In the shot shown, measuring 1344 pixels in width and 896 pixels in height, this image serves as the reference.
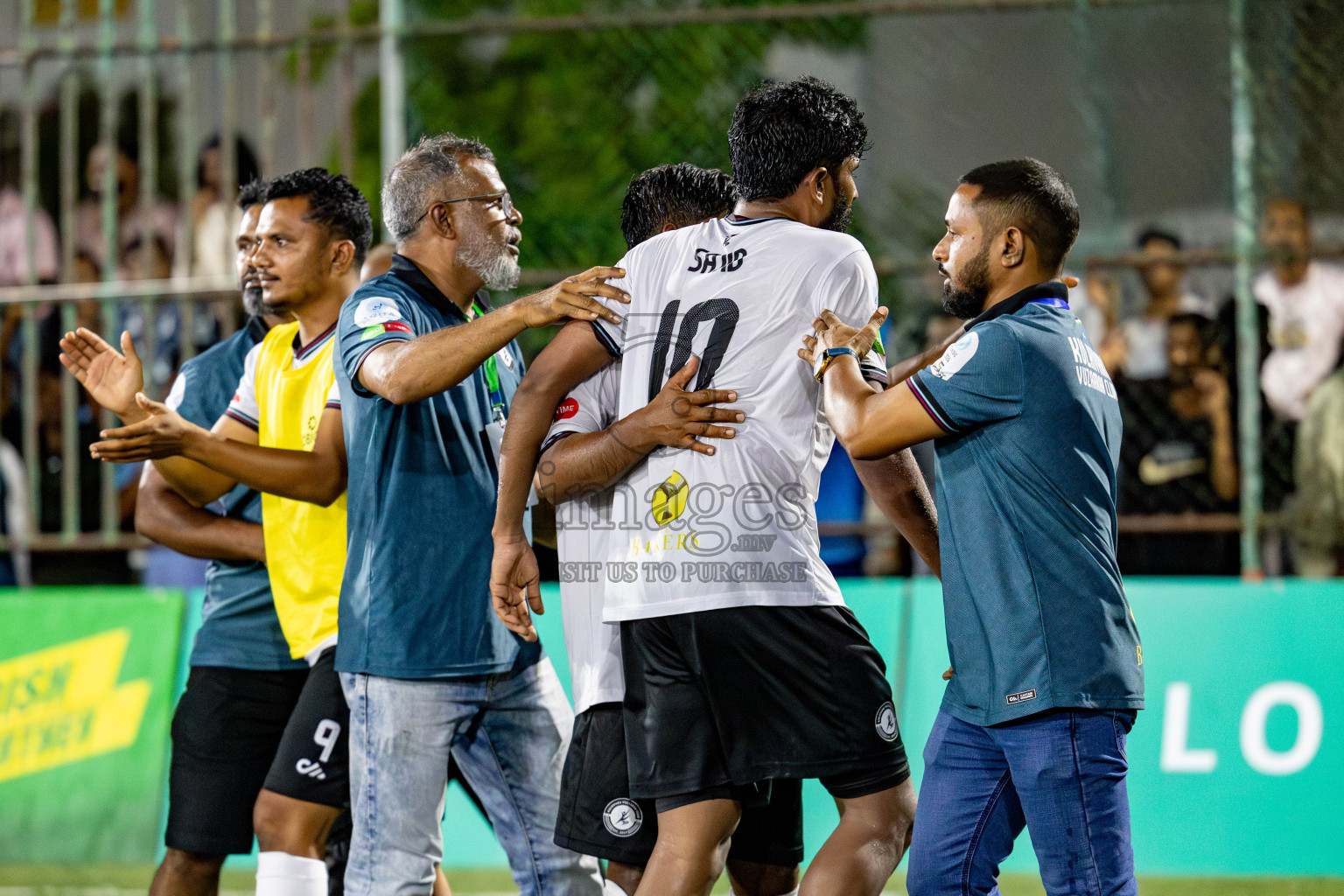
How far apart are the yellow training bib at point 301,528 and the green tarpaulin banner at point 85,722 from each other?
2390mm

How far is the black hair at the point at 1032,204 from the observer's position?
11.0 ft

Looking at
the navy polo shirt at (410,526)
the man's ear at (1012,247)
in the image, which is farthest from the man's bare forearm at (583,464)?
the man's ear at (1012,247)

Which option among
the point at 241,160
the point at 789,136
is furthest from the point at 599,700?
the point at 241,160

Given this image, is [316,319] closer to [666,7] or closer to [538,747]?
[538,747]

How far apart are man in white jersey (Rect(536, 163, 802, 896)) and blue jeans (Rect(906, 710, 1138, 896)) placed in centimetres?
53

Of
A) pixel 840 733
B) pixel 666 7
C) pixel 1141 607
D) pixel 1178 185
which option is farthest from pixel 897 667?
pixel 666 7

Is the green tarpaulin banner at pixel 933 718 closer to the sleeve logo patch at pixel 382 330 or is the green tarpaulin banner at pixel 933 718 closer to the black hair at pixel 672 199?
the black hair at pixel 672 199

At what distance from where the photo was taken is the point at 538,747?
12.8ft

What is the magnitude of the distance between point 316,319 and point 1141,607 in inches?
142

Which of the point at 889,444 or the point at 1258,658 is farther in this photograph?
the point at 1258,658

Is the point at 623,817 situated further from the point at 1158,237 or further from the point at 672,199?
the point at 1158,237

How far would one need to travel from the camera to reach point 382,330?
3.63m

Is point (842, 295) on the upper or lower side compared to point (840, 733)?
upper

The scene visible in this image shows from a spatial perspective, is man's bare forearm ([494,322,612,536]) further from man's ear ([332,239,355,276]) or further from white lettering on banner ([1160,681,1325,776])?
white lettering on banner ([1160,681,1325,776])
